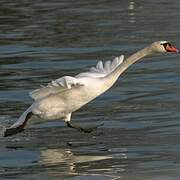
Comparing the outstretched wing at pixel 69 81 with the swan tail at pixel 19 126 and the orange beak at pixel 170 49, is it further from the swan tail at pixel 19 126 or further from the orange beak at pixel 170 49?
the orange beak at pixel 170 49

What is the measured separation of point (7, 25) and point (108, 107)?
10144mm

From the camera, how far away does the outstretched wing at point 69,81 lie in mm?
10359

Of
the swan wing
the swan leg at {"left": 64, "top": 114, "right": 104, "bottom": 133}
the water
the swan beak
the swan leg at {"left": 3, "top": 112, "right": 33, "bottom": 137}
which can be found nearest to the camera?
the water

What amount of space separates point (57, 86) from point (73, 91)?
0.25 meters

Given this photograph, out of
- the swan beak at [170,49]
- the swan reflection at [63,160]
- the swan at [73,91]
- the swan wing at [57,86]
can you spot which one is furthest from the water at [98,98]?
the swan beak at [170,49]

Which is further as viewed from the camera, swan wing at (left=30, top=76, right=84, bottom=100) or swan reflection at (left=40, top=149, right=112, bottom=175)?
swan wing at (left=30, top=76, right=84, bottom=100)

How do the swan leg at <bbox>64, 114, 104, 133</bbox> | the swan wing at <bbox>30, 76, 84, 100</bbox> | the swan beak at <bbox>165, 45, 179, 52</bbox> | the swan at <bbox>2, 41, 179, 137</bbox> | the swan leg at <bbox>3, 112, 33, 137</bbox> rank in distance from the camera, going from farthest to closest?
the swan leg at <bbox>64, 114, 104, 133</bbox>
the swan leg at <bbox>3, 112, 33, 137</bbox>
the swan beak at <bbox>165, 45, 179, 52</bbox>
the swan at <bbox>2, 41, 179, 137</bbox>
the swan wing at <bbox>30, 76, 84, 100</bbox>

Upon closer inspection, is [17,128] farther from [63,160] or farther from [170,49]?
[170,49]

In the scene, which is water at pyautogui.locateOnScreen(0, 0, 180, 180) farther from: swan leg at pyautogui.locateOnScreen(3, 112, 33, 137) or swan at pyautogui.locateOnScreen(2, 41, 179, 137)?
swan at pyautogui.locateOnScreen(2, 41, 179, 137)

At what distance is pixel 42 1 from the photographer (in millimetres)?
27641

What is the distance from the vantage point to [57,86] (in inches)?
416

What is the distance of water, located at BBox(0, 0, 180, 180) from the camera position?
9.65 m

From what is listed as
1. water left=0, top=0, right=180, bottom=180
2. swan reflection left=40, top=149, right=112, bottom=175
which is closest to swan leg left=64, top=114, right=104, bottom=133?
water left=0, top=0, right=180, bottom=180

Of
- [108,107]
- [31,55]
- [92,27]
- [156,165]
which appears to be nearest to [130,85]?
[108,107]
